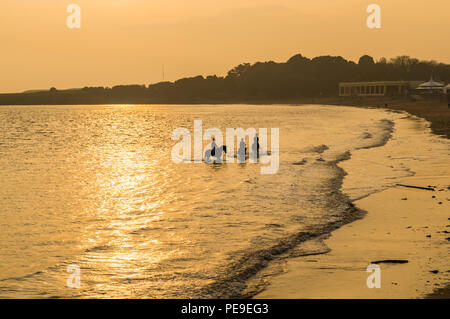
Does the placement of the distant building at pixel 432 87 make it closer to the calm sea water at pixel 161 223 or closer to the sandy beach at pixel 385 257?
the calm sea water at pixel 161 223

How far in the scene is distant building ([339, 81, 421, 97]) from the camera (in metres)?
152

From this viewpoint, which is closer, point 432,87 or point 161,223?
point 161,223

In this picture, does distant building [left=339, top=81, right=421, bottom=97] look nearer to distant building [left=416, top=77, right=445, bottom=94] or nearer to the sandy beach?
distant building [left=416, top=77, right=445, bottom=94]

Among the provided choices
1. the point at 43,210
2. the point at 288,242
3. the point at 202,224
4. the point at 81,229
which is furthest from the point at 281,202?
the point at 43,210

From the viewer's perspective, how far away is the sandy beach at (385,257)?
933cm

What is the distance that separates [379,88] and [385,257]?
17159cm

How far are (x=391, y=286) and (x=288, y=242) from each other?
13.9 ft

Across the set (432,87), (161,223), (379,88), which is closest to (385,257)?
(161,223)

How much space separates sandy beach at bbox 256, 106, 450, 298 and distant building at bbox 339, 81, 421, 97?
130 m

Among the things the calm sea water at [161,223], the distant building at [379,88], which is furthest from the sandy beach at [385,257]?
the distant building at [379,88]

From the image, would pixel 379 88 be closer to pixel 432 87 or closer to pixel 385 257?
pixel 432 87

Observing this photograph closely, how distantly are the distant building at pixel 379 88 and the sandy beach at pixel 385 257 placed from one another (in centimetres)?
13016

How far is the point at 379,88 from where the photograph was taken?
174 m

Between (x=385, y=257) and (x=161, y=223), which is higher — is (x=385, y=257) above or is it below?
above
